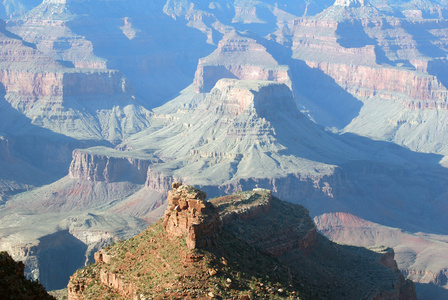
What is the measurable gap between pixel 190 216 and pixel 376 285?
22.8 m

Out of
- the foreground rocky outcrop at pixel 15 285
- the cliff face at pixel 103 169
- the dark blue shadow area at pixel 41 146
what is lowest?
the dark blue shadow area at pixel 41 146

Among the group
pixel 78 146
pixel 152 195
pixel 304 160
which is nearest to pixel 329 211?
pixel 304 160

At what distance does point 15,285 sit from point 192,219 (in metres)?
13.1

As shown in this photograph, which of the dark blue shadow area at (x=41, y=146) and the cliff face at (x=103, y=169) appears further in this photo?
the dark blue shadow area at (x=41, y=146)

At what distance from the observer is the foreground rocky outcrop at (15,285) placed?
25822mm

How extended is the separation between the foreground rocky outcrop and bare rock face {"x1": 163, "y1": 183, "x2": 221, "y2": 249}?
37.8ft

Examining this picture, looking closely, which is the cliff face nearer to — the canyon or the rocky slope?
the canyon

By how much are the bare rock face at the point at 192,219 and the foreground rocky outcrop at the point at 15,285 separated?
37.8 feet

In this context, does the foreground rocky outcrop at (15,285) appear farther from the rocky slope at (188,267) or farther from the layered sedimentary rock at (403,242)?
the layered sedimentary rock at (403,242)

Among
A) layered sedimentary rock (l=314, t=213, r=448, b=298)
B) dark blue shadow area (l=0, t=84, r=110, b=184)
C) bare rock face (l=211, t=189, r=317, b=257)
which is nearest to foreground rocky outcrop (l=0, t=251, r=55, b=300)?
bare rock face (l=211, t=189, r=317, b=257)

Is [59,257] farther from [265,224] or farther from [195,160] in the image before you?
[195,160]

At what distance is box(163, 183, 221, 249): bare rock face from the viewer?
3757 centimetres

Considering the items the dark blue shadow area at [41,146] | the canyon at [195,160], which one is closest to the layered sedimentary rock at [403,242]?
the canyon at [195,160]

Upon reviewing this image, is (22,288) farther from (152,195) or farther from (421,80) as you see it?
→ (421,80)
